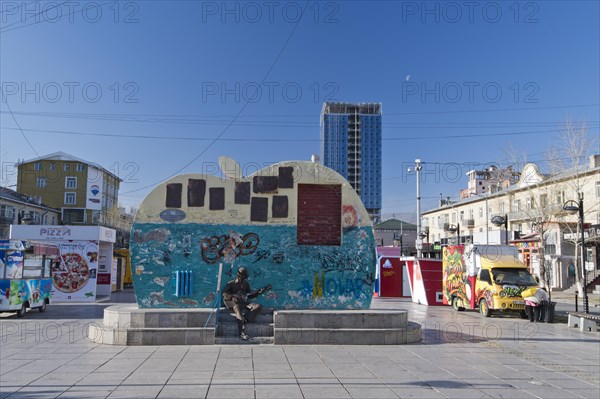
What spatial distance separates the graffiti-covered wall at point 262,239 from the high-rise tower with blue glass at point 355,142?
50.8 metres

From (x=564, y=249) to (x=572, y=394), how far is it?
38.2 meters

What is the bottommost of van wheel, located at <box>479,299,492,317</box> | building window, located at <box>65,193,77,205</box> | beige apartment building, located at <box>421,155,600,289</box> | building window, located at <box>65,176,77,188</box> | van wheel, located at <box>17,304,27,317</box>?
van wheel, located at <box>17,304,27,317</box>

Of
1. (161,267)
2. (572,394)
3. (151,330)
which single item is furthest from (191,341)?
(572,394)

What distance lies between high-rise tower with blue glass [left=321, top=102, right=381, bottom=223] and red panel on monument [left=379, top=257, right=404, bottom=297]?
3701cm

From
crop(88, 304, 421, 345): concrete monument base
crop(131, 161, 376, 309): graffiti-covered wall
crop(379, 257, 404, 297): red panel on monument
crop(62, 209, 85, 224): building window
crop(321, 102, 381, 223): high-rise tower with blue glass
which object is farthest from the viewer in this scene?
crop(62, 209, 85, 224): building window

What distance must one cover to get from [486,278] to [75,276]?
62.6 ft

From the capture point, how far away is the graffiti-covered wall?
12805 millimetres

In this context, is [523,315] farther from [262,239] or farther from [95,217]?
[95,217]

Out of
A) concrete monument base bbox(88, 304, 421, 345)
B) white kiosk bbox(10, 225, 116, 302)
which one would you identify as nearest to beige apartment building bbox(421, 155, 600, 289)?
concrete monument base bbox(88, 304, 421, 345)

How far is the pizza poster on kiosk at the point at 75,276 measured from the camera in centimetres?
2447

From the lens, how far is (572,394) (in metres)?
7.99

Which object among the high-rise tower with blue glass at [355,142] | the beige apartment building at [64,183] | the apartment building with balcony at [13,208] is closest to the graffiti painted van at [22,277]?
the apartment building with balcony at [13,208]

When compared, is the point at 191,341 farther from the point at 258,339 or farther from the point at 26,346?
the point at 26,346

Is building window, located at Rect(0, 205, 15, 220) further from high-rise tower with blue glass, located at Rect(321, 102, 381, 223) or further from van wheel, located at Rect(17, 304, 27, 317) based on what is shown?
van wheel, located at Rect(17, 304, 27, 317)
